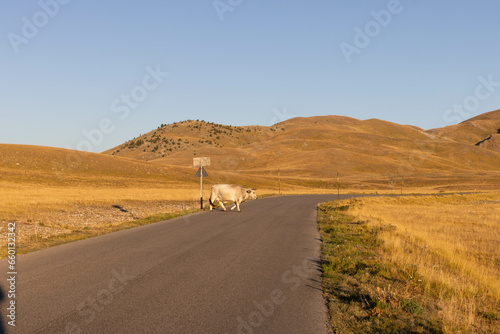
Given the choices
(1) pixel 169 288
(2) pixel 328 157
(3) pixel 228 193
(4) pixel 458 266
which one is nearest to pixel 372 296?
(1) pixel 169 288

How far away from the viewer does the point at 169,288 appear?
766 cm

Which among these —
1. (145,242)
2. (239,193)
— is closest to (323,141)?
(239,193)

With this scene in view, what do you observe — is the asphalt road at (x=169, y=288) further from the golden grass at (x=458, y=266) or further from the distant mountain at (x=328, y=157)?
the distant mountain at (x=328, y=157)

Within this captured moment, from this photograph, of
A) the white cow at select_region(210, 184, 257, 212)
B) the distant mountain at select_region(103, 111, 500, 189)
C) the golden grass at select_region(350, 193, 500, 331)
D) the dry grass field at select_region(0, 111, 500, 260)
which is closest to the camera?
the golden grass at select_region(350, 193, 500, 331)

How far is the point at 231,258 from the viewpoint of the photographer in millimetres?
10742

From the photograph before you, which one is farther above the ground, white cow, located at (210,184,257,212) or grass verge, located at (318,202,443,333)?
white cow, located at (210,184,257,212)

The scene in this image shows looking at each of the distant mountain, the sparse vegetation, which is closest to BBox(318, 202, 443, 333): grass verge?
the sparse vegetation

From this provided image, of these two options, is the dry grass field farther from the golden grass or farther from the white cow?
the golden grass

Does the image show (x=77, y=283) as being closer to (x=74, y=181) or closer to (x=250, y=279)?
(x=250, y=279)

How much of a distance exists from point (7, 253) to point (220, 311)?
8.39 meters

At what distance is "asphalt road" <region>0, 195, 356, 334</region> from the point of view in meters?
5.85

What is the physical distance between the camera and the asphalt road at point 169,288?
5.85 metres

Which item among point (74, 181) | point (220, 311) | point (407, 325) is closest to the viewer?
point (407, 325)

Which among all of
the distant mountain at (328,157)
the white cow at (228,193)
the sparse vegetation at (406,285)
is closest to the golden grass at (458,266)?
the sparse vegetation at (406,285)
